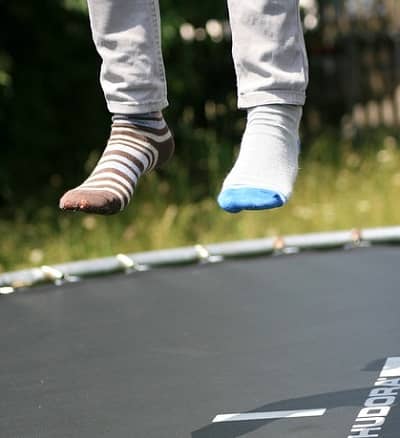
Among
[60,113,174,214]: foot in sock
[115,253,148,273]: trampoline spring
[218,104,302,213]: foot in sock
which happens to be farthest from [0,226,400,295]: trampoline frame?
[218,104,302,213]: foot in sock

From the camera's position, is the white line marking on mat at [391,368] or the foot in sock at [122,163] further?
the white line marking on mat at [391,368]

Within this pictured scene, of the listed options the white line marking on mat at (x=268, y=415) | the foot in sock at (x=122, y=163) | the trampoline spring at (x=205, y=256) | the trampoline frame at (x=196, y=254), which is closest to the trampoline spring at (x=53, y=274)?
the trampoline frame at (x=196, y=254)

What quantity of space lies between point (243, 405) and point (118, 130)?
18.0 inches

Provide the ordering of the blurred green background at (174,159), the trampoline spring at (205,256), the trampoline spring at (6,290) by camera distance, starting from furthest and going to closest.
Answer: the blurred green background at (174,159), the trampoline spring at (205,256), the trampoline spring at (6,290)

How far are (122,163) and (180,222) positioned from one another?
2203mm

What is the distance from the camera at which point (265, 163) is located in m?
1.53

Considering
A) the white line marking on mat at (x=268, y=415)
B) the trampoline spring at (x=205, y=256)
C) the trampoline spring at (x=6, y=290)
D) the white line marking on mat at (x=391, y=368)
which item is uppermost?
the trampoline spring at (x=6, y=290)

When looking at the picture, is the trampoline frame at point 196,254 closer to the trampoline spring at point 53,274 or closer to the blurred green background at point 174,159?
the trampoline spring at point 53,274

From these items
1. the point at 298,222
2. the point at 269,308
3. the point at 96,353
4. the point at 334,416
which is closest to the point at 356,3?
the point at 298,222

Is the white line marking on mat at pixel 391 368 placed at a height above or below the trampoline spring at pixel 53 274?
below

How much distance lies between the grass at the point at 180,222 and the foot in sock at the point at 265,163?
78.1 inches

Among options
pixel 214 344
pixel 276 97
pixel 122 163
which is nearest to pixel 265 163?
pixel 276 97

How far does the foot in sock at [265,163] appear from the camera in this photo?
1.44 m

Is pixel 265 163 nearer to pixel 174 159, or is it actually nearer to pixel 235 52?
pixel 235 52
